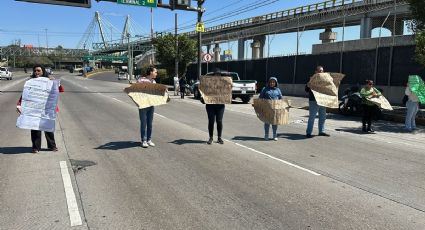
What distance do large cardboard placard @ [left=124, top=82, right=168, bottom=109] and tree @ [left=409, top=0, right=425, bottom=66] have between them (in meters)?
9.63

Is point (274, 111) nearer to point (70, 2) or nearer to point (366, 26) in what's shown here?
point (70, 2)

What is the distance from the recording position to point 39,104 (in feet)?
30.2

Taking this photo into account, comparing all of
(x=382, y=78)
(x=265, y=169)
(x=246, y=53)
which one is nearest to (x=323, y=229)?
(x=265, y=169)

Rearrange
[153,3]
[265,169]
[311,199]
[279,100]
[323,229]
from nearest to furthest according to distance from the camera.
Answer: [323,229]
[311,199]
[265,169]
[279,100]
[153,3]

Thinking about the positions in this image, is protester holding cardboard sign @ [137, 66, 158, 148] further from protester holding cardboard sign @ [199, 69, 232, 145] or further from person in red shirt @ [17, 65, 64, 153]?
person in red shirt @ [17, 65, 64, 153]

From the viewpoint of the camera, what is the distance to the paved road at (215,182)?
213 inches

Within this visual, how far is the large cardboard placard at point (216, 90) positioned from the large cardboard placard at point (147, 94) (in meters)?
0.99

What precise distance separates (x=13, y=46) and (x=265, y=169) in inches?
7582

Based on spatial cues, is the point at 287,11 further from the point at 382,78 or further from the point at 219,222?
the point at 219,222

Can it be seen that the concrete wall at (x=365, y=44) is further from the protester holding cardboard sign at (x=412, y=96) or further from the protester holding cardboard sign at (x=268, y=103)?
the protester holding cardboard sign at (x=268, y=103)

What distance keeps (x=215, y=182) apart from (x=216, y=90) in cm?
416

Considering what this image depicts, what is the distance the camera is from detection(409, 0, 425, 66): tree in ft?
51.1

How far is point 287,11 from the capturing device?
64.5 metres

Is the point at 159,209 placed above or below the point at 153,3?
below
